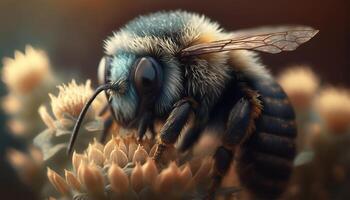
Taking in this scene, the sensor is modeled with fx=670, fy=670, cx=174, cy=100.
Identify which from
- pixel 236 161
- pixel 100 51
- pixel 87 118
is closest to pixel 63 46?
pixel 100 51

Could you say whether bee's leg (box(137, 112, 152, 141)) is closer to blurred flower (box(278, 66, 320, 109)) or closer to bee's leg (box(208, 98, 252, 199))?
bee's leg (box(208, 98, 252, 199))

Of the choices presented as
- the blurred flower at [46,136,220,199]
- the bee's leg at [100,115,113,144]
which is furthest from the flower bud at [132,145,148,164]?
the bee's leg at [100,115,113,144]

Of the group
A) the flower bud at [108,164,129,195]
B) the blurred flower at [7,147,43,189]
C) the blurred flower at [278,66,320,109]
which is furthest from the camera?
the blurred flower at [278,66,320,109]

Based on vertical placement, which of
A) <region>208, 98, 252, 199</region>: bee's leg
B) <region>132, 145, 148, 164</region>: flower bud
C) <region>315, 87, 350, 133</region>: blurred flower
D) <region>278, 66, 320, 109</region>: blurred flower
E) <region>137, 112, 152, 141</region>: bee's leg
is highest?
<region>137, 112, 152, 141</region>: bee's leg

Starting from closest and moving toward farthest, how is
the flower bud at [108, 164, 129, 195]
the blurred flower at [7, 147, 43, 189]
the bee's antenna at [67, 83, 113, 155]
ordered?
the flower bud at [108, 164, 129, 195] → the bee's antenna at [67, 83, 113, 155] → the blurred flower at [7, 147, 43, 189]

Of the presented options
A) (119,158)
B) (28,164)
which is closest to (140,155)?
(119,158)

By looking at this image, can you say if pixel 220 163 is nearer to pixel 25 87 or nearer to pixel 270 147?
pixel 270 147

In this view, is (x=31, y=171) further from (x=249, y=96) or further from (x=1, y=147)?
(x=249, y=96)
